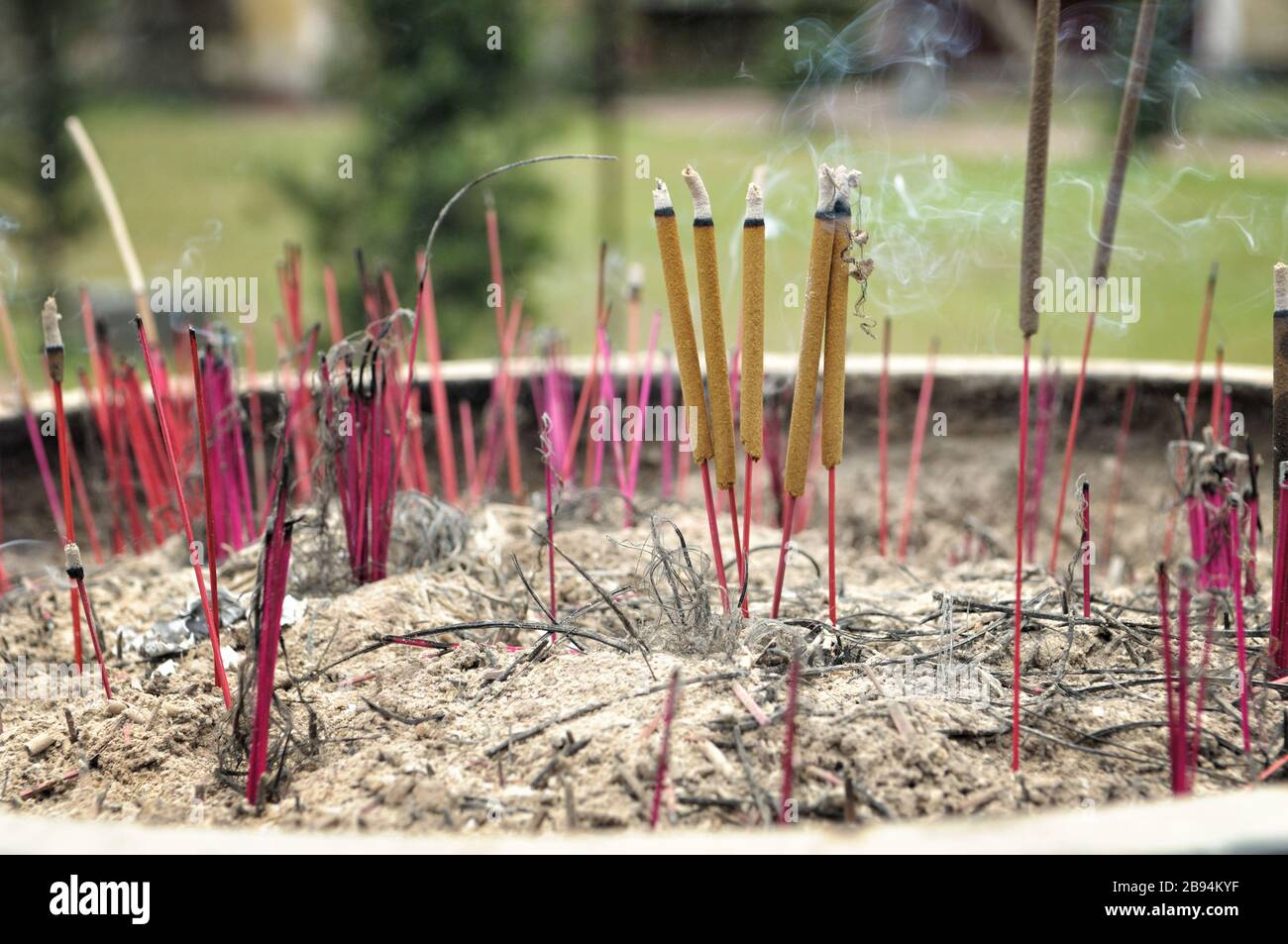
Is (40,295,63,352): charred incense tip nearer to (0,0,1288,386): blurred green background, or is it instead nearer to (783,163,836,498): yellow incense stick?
(0,0,1288,386): blurred green background

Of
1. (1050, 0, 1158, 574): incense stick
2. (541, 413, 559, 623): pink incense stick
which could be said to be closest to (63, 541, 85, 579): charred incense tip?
(541, 413, 559, 623): pink incense stick

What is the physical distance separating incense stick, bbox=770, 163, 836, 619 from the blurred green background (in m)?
0.25

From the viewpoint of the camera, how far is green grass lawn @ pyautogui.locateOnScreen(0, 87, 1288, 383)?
2.46m

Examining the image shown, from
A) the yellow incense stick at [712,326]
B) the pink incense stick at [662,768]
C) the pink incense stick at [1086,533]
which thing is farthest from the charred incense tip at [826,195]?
the pink incense stick at [662,768]

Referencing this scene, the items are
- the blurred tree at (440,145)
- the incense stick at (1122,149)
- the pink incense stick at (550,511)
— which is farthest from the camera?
the blurred tree at (440,145)

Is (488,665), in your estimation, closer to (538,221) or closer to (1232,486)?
(1232,486)

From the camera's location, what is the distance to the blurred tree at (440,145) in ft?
15.5

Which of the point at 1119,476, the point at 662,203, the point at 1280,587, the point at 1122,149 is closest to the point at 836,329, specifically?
the point at 662,203

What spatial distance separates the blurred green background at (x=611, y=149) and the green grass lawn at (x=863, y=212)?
0.02 m

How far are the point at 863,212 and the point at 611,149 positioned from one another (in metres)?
2.81

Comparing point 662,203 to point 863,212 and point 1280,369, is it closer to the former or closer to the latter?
point 1280,369

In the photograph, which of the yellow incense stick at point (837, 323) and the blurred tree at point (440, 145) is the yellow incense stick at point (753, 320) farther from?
the blurred tree at point (440, 145)
